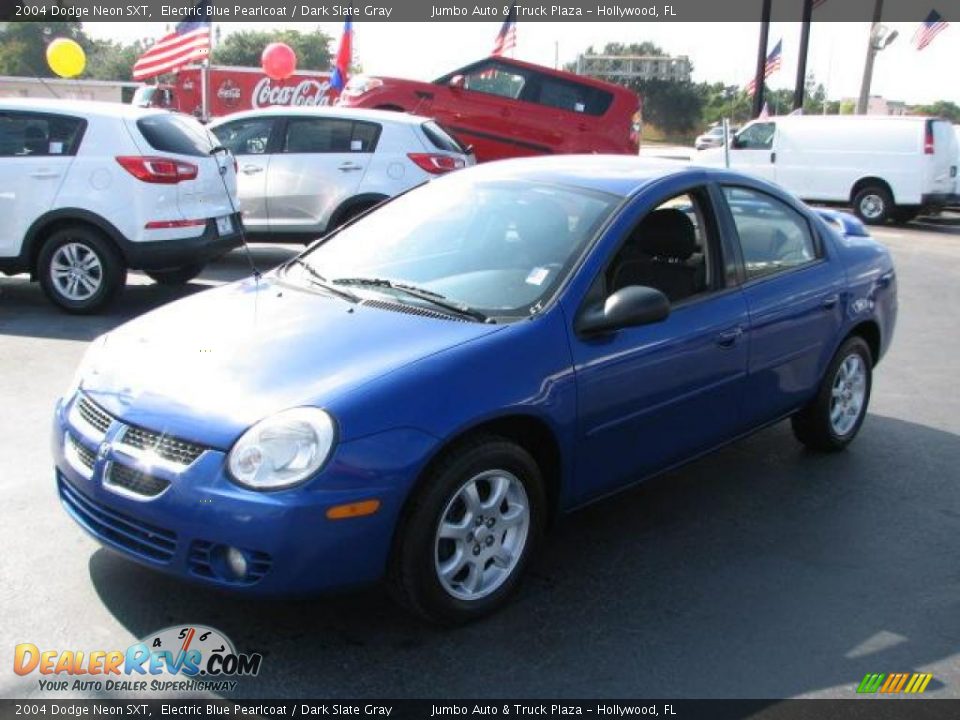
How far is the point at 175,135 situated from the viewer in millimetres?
8266

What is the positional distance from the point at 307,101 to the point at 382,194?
24.2 metres

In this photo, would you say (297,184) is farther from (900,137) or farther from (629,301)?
(900,137)

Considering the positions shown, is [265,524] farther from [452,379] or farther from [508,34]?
[508,34]

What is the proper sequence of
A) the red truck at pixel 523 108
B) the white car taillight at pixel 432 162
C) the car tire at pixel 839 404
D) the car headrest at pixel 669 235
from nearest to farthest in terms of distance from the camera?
the car headrest at pixel 669 235 < the car tire at pixel 839 404 < the white car taillight at pixel 432 162 < the red truck at pixel 523 108

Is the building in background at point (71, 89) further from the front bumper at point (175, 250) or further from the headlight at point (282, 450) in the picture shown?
the headlight at point (282, 450)

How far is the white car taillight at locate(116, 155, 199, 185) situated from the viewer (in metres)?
7.89

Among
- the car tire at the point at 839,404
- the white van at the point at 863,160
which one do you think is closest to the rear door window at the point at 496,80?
the white van at the point at 863,160

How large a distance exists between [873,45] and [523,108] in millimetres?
15429

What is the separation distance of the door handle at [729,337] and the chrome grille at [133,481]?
235 centimetres

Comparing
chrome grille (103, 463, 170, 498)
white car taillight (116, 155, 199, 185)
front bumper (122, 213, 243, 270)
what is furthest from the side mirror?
white car taillight (116, 155, 199, 185)

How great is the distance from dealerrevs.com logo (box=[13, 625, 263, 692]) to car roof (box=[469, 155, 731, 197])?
2.35 meters

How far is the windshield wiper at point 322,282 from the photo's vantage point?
13.0ft

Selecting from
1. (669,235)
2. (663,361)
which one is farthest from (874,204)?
(663,361)

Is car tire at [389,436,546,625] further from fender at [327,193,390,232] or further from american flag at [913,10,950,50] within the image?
american flag at [913,10,950,50]
